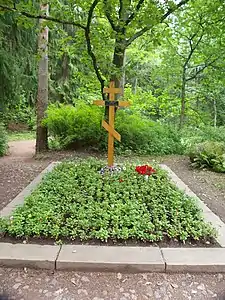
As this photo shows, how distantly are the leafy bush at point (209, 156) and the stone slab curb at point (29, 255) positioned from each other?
14.0ft

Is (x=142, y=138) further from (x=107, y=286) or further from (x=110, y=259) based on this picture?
(x=107, y=286)

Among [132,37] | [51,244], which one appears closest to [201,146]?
[132,37]

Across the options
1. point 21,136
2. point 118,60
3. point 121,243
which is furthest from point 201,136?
point 21,136

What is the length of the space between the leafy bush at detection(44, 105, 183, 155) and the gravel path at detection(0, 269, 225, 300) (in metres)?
5.46

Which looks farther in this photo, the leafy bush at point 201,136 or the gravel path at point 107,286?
the leafy bush at point 201,136

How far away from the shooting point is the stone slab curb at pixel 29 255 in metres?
2.25

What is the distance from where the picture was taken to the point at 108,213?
299 centimetres

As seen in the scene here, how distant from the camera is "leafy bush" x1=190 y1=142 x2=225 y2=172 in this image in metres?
5.78

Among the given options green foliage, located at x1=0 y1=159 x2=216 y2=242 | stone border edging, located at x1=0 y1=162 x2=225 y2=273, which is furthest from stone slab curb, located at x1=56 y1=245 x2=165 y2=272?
green foliage, located at x1=0 y1=159 x2=216 y2=242

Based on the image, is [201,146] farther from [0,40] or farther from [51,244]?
[0,40]

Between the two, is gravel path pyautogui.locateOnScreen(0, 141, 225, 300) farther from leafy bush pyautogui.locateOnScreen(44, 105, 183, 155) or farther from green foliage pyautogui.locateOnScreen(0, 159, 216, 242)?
leafy bush pyautogui.locateOnScreen(44, 105, 183, 155)

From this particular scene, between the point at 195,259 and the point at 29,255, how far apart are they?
138 cm

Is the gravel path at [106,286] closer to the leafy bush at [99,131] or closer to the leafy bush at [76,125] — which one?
the leafy bush at [99,131]

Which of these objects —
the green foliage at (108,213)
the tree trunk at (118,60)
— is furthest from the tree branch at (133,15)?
the green foliage at (108,213)
